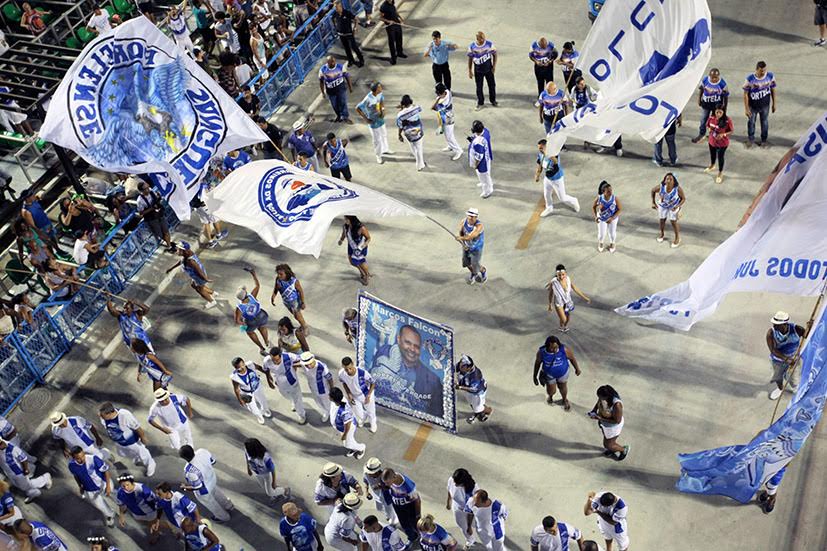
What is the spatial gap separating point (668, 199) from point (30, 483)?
12.4 metres

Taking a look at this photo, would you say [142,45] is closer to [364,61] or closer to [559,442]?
[559,442]

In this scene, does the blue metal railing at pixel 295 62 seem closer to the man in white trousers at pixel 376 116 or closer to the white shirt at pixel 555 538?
the man in white trousers at pixel 376 116

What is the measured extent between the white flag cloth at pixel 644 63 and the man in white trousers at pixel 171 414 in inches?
286

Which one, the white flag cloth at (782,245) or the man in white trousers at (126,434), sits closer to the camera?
the white flag cloth at (782,245)

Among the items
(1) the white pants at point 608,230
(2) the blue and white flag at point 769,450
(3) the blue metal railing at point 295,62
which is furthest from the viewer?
(3) the blue metal railing at point 295,62

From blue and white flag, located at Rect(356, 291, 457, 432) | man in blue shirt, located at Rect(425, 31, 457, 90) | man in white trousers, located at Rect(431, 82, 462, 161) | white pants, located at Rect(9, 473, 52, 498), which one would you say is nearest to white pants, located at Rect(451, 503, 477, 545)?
blue and white flag, located at Rect(356, 291, 457, 432)

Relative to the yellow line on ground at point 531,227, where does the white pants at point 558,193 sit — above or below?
above

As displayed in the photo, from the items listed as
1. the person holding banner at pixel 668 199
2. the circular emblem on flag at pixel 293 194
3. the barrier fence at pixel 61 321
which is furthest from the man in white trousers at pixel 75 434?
the person holding banner at pixel 668 199

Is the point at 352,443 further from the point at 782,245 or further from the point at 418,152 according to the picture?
the point at 418,152

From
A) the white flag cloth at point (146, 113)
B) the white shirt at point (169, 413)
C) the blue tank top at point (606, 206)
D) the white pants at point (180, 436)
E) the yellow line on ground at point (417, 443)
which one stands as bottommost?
the yellow line on ground at point (417, 443)

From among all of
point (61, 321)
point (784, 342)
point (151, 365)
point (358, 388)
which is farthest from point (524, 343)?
point (61, 321)

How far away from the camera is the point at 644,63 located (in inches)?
699

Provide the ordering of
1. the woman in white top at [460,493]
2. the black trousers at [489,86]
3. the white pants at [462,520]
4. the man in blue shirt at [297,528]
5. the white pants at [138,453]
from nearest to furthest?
the man in blue shirt at [297,528]
the woman in white top at [460,493]
the white pants at [462,520]
the white pants at [138,453]
the black trousers at [489,86]

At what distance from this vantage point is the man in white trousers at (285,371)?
18844 mm
